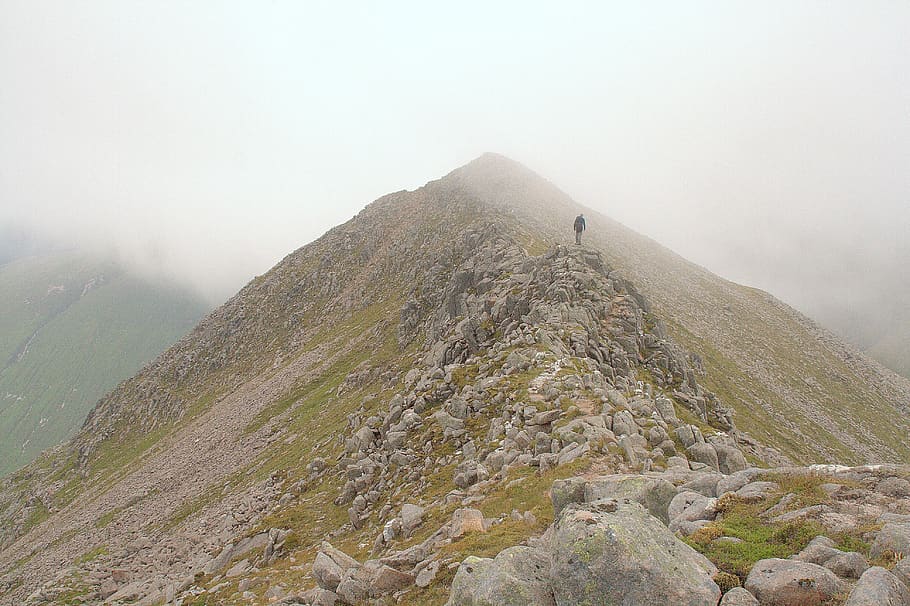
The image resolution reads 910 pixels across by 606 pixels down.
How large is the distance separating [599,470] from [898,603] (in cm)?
1055

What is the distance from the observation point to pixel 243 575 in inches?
941

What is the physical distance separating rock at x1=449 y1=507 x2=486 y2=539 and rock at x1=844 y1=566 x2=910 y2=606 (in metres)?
10.1

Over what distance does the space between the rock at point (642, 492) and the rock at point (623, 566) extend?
360cm

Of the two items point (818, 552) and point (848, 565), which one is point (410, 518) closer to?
point (818, 552)

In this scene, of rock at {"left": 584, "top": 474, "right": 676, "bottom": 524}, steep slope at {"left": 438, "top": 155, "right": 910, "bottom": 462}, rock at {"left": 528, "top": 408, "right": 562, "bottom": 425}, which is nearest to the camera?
rock at {"left": 584, "top": 474, "right": 676, "bottom": 524}

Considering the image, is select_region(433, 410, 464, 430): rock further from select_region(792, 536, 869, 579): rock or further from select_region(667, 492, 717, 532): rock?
select_region(792, 536, 869, 579): rock

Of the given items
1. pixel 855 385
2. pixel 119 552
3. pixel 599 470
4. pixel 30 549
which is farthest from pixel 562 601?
pixel 855 385

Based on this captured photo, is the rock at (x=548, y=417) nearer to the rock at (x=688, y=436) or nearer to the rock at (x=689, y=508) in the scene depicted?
the rock at (x=688, y=436)

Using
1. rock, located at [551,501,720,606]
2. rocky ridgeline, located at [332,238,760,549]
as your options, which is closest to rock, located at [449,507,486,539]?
rocky ridgeline, located at [332,238,760,549]

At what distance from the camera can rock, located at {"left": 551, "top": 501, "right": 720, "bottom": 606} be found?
744cm

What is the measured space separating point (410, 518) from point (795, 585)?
47.3 ft

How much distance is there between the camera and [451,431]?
25656 mm

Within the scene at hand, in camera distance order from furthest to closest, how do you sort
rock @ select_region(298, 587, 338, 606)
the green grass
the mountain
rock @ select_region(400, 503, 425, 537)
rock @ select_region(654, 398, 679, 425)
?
rock @ select_region(654, 398, 679, 425)
rock @ select_region(400, 503, 425, 537)
rock @ select_region(298, 587, 338, 606)
the mountain
the green grass

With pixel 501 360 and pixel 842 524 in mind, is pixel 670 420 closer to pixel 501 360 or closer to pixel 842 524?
pixel 501 360
